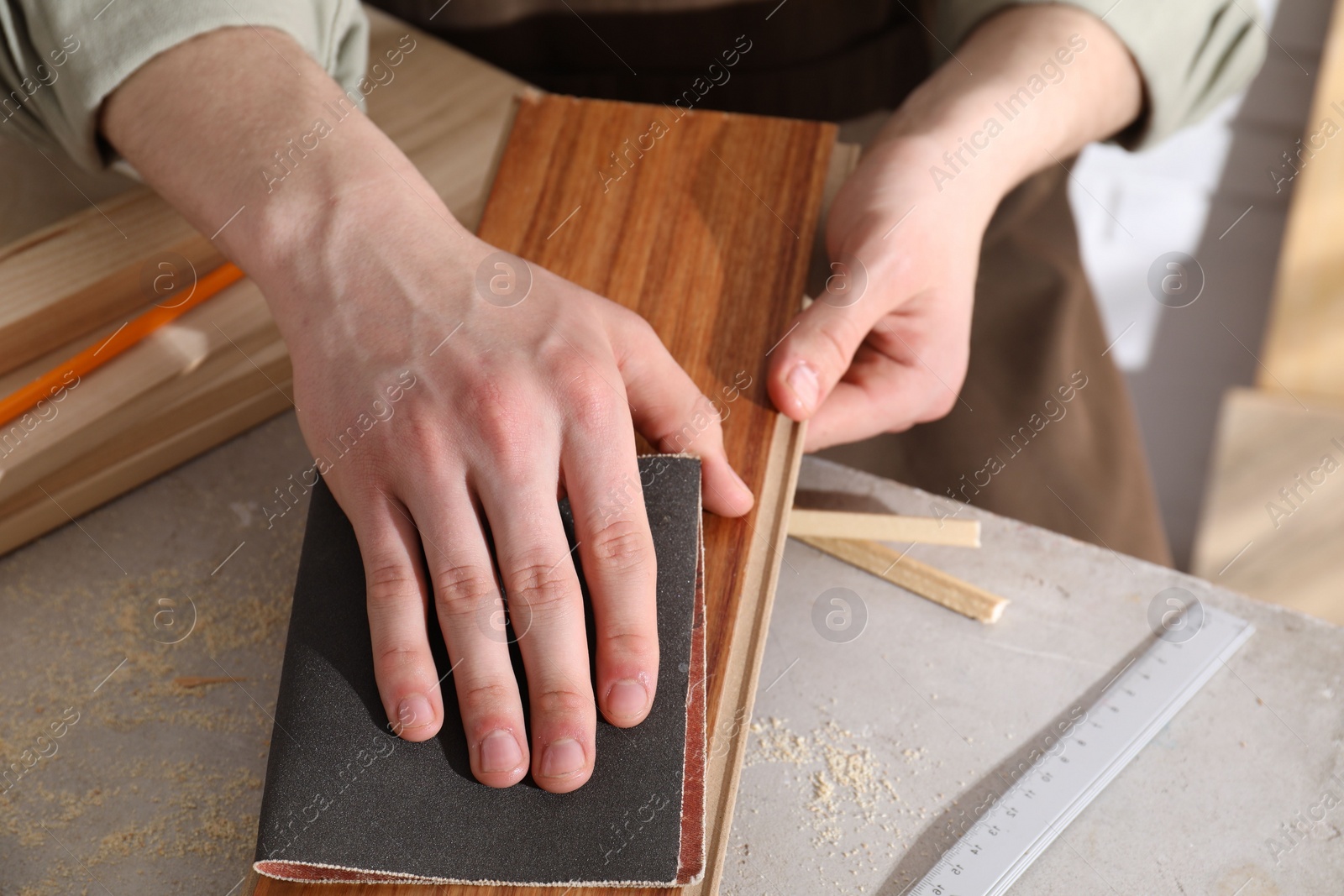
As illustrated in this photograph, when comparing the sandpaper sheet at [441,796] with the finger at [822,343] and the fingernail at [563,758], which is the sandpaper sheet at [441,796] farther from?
the finger at [822,343]

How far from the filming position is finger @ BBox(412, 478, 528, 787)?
726mm

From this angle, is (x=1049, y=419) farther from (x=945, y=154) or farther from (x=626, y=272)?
(x=626, y=272)

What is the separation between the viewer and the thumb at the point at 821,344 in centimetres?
96

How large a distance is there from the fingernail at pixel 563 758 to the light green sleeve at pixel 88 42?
82 centimetres

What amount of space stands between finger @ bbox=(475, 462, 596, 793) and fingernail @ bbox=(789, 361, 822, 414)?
0.96ft

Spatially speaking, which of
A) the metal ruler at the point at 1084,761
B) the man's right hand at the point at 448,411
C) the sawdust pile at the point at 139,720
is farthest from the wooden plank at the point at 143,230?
the metal ruler at the point at 1084,761

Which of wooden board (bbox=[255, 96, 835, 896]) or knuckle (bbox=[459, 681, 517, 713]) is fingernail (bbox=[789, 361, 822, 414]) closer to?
wooden board (bbox=[255, 96, 835, 896])

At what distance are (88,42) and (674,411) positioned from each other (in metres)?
0.73

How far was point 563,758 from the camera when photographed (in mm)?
723

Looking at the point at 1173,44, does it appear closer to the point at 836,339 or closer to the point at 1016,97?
the point at 1016,97

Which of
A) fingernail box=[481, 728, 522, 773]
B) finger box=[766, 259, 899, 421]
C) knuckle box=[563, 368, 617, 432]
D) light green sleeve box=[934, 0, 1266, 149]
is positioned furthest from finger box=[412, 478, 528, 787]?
light green sleeve box=[934, 0, 1266, 149]

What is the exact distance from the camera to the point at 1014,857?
836 millimetres

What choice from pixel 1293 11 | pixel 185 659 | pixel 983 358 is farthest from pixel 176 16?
pixel 1293 11

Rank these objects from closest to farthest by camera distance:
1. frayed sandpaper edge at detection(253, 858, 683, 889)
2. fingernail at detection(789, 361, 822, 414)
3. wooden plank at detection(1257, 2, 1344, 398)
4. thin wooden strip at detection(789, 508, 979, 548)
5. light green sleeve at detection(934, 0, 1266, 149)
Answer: frayed sandpaper edge at detection(253, 858, 683, 889)
fingernail at detection(789, 361, 822, 414)
thin wooden strip at detection(789, 508, 979, 548)
light green sleeve at detection(934, 0, 1266, 149)
wooden plank at detection(1257, 2, 1344, 398)
